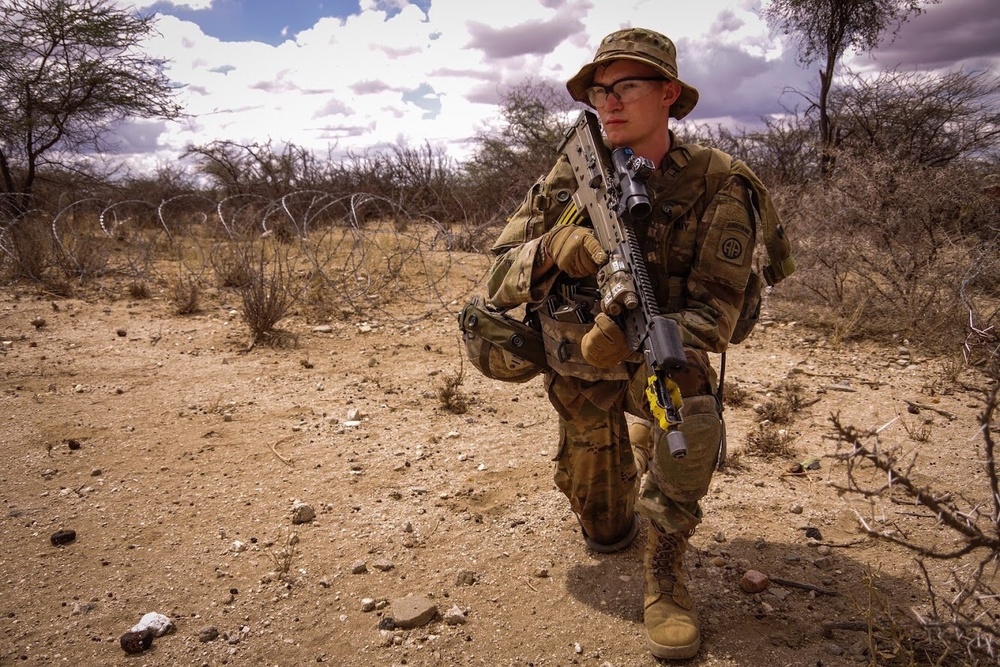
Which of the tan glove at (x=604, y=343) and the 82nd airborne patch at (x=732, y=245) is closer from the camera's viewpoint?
the tan glove at (x=604, y=343)

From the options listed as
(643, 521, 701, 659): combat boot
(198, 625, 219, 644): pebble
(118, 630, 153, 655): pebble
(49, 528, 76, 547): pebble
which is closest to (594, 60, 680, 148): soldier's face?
(643, 521, 701, 659): combat boot

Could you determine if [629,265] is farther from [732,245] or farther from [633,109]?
[633,109]

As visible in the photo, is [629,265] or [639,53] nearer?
[629,265]

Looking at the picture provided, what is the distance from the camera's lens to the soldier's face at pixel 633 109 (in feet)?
7.21

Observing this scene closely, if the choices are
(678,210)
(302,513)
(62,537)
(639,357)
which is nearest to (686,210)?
(678,210)

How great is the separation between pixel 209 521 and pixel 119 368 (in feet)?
8.30

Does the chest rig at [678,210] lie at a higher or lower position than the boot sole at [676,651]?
higher

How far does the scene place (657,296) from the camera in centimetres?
237

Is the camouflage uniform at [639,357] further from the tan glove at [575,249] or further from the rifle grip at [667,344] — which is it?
the rifle grip at [667,344]

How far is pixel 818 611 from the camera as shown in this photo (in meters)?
2.27

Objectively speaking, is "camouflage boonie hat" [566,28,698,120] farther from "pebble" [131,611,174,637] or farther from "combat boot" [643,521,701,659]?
"pebble" [131,611,174,637]

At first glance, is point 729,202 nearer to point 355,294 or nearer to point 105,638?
point 105,638

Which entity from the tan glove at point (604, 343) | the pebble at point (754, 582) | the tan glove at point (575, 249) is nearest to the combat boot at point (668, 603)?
the pebble at point (754, 582)

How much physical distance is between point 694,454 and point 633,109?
1.13 meters
